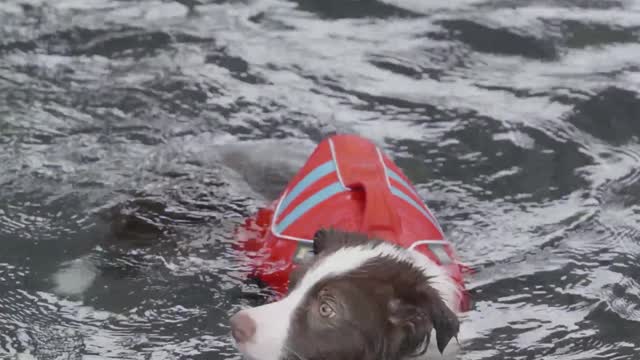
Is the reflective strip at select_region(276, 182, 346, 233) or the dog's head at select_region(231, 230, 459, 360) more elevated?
the dog's head at select_region(231, 230, 459, 360)

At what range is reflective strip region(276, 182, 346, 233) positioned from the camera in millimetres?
5578

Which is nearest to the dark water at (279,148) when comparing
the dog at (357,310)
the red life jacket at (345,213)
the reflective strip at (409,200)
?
the red life jacket at (345,213)

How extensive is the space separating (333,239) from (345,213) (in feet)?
2.73

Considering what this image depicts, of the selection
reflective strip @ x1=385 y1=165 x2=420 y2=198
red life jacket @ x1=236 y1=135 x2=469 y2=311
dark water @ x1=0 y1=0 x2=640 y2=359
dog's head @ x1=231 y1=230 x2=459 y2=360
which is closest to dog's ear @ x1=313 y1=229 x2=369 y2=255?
dog's head @ x1=231 y1=230 x2=459 y2=360

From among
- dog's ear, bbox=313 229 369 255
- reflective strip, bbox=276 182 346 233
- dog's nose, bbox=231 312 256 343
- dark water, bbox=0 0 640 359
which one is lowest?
dark water, bbox=0 0 640 359

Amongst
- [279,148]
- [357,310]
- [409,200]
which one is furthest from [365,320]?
[279,148]

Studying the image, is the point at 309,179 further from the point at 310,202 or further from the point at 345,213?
the point at 345,213

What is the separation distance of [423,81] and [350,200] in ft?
9.67

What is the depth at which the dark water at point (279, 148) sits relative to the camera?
578cm

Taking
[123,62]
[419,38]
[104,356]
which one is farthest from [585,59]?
[104,356]

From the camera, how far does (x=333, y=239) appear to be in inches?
181

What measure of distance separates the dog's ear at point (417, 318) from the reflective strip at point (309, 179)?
165 cm

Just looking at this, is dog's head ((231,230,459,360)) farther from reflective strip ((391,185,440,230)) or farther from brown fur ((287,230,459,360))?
reflective strip ((391,185,440,230))

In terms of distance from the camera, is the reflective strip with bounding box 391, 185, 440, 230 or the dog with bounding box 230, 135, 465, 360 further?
the reflective strip with bounding box 391, 185, 440, 230
